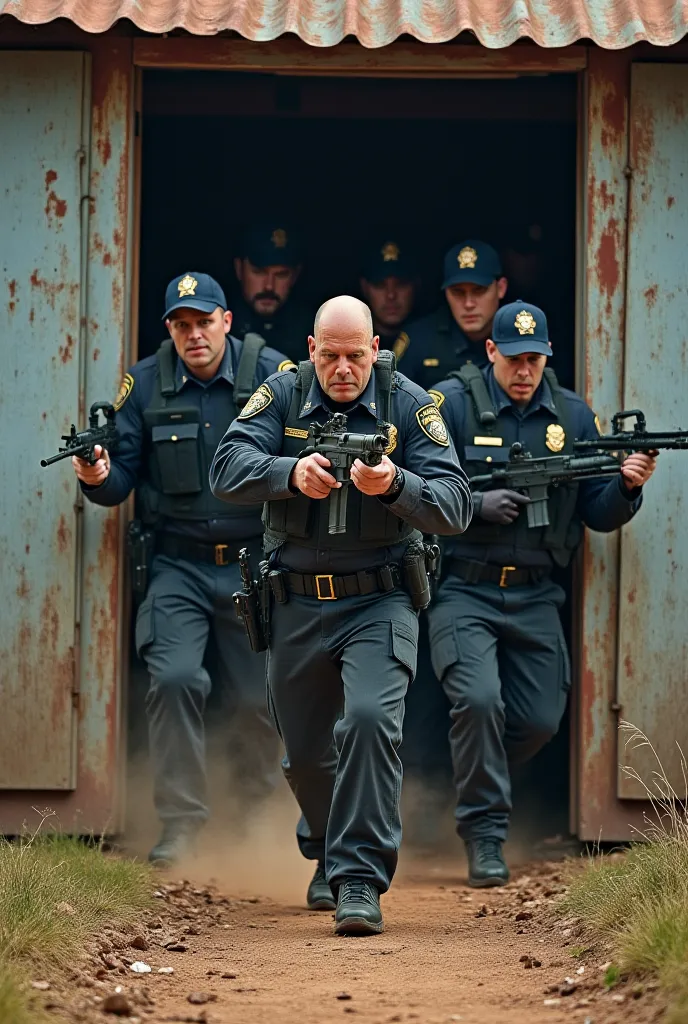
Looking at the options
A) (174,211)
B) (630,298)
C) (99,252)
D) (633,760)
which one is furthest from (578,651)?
(174,211)

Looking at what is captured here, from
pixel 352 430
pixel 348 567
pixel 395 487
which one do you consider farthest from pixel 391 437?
pixel 348 567

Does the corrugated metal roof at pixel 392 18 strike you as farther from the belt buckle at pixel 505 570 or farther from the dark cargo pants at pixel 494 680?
the dark cargo pants at pixel 494 680

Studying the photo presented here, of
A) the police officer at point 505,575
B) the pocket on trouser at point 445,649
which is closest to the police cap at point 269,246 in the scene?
the police officer at point 505,575

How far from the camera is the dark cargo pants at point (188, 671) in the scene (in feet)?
23.7

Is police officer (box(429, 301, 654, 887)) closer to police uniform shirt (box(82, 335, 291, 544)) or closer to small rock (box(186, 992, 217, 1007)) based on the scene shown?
police uniform shirt (box(82, 335, 291, 544))

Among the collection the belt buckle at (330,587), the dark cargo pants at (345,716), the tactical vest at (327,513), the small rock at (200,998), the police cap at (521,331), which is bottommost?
the small rock at (200,998)

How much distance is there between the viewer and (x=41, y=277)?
738 centimetres

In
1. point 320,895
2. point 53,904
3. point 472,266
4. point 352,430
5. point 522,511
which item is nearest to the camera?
point 53,904

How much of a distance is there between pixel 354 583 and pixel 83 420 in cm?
192

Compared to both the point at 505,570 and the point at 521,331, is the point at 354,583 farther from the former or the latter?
the point at 521,331

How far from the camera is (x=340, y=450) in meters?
5.65

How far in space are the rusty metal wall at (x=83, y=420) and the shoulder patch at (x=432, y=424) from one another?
188 cm

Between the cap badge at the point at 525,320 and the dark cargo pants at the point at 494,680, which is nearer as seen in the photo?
the dark cargo pants at the point at 494,680

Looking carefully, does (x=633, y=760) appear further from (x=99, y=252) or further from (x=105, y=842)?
(x=99, y=252)
